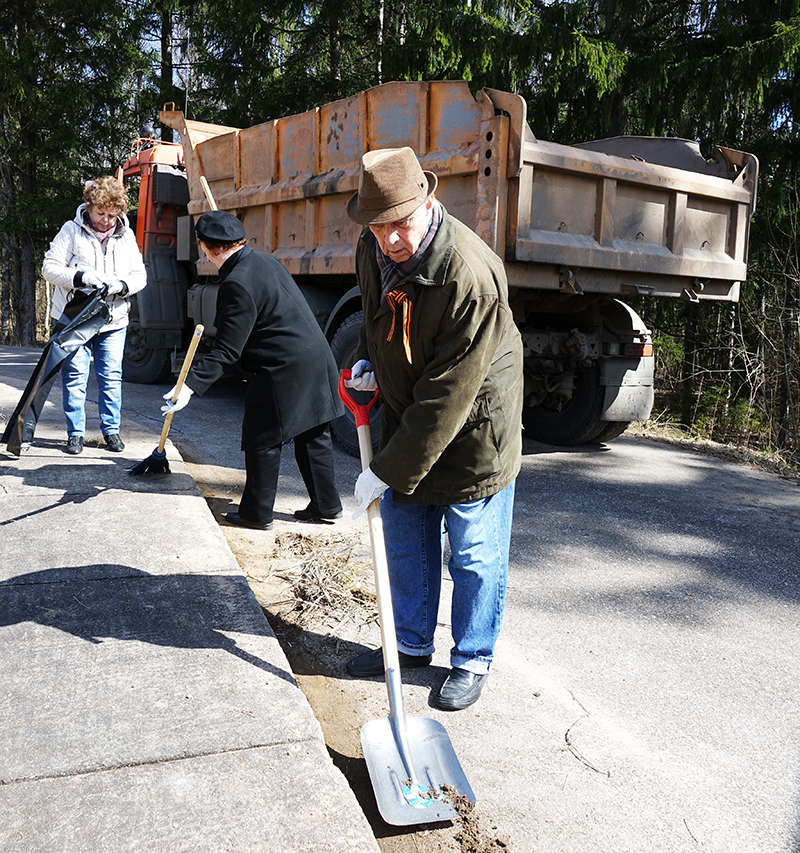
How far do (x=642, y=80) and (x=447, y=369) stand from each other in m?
8.31

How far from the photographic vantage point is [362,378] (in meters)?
2.98

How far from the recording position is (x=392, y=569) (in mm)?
2992

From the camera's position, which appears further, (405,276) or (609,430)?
(609,430)

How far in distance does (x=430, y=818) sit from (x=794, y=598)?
257 cm

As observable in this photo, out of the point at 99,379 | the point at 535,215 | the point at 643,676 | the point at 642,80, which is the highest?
the point at 642,80

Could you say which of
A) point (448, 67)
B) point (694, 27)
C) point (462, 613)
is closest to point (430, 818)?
point (462, 613)

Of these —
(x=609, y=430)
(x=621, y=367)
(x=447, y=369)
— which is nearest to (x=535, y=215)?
(x=621, y=367)

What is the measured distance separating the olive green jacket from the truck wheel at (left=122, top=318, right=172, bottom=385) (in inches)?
263

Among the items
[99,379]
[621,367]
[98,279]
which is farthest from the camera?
[621,367]

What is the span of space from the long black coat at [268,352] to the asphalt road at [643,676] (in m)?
0.74

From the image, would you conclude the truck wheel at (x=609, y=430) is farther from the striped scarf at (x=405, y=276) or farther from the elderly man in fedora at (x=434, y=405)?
the striped scarf at (x=405, y=276)

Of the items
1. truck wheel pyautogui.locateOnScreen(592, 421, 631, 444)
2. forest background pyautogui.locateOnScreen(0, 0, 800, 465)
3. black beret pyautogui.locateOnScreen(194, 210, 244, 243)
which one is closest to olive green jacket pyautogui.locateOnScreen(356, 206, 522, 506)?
black beret pyautogui.locateOnScreen(194, 210, 244, 243)

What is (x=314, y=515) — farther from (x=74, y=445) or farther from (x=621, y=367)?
(x=621, y=367)

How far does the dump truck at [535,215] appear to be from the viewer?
16.5 ft
